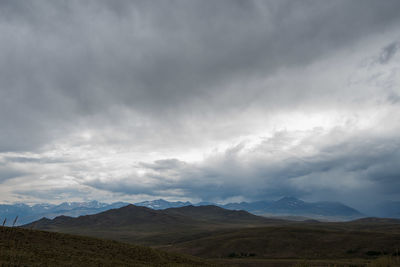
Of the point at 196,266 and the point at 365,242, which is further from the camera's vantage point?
the point at 365,242

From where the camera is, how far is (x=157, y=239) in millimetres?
116438

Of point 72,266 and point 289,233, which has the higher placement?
point 289,233

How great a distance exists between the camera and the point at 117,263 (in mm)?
29328

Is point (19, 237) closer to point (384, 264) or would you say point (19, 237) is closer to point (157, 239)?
point (384, 264)

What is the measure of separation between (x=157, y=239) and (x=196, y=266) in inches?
3462

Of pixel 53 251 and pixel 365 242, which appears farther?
pixel 365 242

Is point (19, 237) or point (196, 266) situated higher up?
point (19, 237)

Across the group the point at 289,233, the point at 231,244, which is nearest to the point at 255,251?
the point at 231,244

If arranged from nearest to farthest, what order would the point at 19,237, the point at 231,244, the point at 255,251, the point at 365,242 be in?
the point at 19,237 → the point at 365,242 → the point at 255,251 → the point at 231,244

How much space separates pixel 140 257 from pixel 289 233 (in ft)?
177

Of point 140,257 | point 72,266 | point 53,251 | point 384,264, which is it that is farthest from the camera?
point 140,257

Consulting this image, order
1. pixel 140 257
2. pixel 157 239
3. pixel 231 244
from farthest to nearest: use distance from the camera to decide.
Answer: pixel 157 239 → pixel 231 244 → pixel 140 257

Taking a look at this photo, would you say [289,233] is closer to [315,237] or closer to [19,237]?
[315,237]

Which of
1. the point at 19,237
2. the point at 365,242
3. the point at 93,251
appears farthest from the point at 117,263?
the point at 365,242
